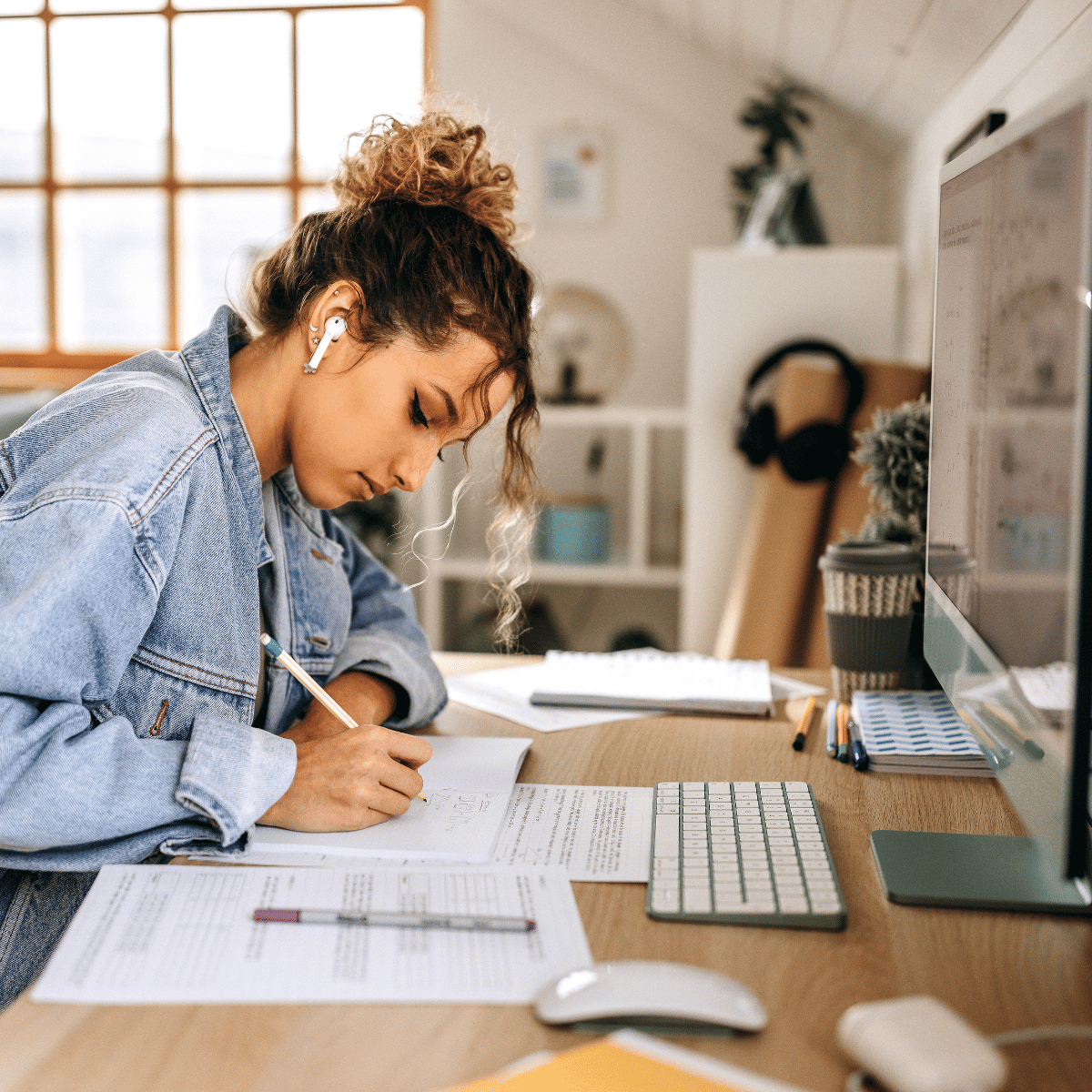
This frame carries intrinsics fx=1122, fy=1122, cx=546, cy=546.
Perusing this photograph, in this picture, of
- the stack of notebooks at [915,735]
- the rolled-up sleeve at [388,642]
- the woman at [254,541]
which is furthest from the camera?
the rolled-up sleeve at [388,642]

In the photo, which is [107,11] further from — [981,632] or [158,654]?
[981,632]

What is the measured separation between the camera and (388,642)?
1170mm

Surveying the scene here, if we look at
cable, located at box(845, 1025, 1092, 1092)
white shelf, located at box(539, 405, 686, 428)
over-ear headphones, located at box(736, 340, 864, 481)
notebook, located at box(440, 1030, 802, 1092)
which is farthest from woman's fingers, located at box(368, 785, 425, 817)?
white shelf, located at box(539, 405, 686, 428)

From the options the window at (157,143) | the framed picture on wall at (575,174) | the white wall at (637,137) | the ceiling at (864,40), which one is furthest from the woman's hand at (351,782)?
the window at (157,143)

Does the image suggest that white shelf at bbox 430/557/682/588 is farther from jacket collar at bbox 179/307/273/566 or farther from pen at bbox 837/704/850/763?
jacket collar at bbox 179/307/273/566

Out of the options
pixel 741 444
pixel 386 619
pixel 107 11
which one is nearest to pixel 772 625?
pixel 741 444

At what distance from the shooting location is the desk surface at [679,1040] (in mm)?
519

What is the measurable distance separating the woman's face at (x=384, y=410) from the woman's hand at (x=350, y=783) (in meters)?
0.27

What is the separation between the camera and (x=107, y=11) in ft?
11.4

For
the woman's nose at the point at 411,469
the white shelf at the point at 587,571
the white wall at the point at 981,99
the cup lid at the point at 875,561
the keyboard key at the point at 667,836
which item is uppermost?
the white wall at the point at 981,99

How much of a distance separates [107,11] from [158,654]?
3.30 m

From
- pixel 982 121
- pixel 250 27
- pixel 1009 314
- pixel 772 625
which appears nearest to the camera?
pixel 1009 314

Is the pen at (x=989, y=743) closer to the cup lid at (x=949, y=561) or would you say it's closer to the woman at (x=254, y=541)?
the cup lid at (x=949, y=561)

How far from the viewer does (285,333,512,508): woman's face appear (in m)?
1.02
